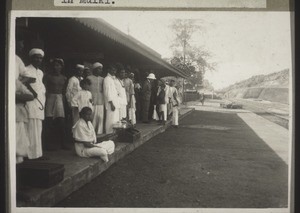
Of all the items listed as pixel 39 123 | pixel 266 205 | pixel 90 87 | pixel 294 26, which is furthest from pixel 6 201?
pixel 294 26

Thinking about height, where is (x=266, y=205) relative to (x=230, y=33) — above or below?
below

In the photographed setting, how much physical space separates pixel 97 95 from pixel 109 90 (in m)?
0.16

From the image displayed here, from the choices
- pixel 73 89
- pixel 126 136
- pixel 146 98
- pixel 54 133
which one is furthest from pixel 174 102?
pixel 54 133

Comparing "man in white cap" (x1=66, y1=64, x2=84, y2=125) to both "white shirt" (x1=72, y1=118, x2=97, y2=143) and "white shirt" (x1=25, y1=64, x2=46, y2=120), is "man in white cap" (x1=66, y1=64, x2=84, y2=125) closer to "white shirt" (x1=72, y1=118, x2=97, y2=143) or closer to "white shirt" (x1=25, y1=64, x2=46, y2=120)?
"white shirt" (x1=72, y1=118, x2=97, y2=143)

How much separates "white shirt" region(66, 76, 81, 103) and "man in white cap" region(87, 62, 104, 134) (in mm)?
257

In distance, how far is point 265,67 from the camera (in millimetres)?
3236

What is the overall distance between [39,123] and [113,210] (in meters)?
0.95

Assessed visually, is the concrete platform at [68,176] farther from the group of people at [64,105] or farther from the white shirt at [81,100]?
the white shirt at [81,100]

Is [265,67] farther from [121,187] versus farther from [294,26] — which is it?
[121,187]

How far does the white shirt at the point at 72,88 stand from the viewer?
3800 mm

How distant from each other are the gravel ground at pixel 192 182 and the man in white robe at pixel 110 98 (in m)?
0.47

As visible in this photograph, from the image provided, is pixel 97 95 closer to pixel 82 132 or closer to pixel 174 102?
pixel 82 132

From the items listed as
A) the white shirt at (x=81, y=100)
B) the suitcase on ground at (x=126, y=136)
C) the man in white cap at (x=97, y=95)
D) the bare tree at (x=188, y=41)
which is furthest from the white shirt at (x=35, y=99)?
the suitcase on ground at (x=126, y=136)

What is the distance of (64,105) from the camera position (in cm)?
412
